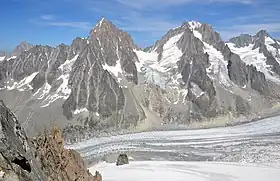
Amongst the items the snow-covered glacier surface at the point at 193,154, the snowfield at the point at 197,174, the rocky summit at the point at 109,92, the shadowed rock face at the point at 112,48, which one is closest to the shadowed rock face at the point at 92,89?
the rocky summit at the point at 109,92

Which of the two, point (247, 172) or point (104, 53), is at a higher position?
point (104, 53)

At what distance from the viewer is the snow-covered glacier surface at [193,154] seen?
46.6 m

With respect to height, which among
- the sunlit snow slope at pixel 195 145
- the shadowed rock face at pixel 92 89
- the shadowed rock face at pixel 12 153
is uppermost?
the shadowed rock face at pixel 92 89

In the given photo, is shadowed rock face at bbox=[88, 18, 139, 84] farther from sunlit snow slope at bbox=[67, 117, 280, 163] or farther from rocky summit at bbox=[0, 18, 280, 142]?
sunlit snow slope at bbox=[67, 117, 280, 163]

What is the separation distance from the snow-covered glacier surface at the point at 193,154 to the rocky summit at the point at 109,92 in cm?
2371

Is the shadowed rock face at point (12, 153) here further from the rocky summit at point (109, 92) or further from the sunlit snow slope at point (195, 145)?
the rocky summit at point (109, 92)

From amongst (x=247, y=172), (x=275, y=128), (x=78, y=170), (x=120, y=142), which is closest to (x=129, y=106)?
(x=120, y=142)

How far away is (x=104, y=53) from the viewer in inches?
7426

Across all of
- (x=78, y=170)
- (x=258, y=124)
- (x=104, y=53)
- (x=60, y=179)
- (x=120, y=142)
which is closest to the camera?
(x=60, y=179)

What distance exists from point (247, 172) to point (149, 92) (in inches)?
5105

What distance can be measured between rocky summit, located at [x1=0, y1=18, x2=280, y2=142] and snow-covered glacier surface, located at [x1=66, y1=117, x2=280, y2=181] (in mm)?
23707

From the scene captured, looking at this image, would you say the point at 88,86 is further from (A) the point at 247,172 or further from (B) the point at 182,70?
(A) the point at 247,172

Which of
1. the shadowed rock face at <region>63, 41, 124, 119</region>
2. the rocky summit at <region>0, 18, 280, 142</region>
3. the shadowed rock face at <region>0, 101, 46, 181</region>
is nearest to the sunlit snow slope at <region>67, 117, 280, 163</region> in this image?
the rocky summit at <region>0, 18, 280, 142</region>

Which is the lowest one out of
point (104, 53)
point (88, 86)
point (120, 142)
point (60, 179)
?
point (120, 142)
